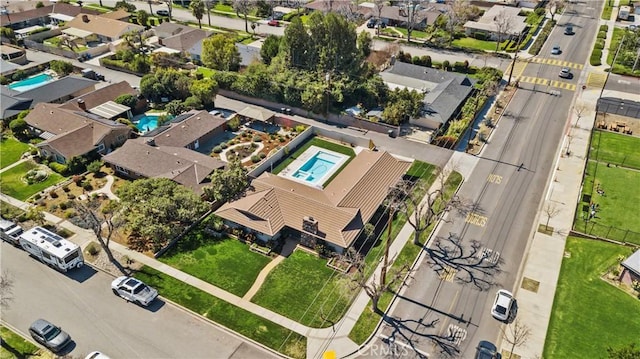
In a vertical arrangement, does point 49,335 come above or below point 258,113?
below

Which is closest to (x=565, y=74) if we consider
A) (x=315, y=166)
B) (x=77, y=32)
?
(x=315, y=166)

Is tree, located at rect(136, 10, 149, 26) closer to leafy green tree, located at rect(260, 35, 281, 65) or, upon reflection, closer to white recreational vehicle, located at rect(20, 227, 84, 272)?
leafy green tree, located at rect(260, 35, 281, 65)

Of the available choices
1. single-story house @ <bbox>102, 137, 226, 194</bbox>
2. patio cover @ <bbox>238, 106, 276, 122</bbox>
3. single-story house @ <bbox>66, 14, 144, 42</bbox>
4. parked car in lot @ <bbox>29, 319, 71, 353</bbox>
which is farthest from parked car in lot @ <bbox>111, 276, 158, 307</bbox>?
single-story house @ <bbox>66, 14, 144, 42</bbox>

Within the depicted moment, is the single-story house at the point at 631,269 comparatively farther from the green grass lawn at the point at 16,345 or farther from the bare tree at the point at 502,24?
the bare tree at the point at 502,24

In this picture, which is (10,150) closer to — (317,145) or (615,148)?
(317,145)

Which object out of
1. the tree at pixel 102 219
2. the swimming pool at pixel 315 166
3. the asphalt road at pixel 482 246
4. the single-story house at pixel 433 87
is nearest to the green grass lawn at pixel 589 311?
the asphalt road at pixel 482 246
